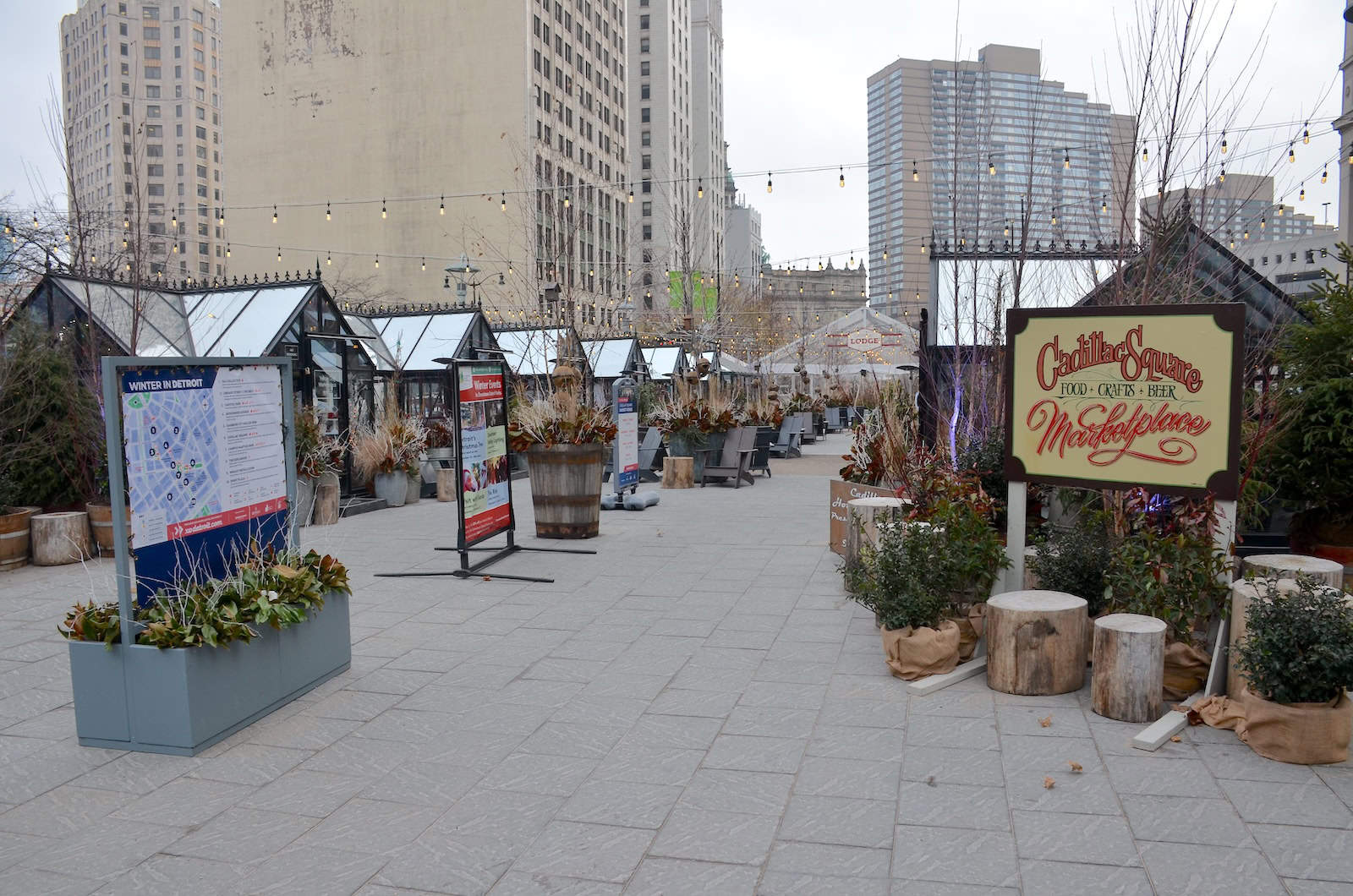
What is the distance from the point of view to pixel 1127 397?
17.6ft

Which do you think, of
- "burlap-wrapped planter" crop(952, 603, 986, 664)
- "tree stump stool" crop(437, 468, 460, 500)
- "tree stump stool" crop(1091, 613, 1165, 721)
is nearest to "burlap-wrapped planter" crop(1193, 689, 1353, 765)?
"tree stump stool" crop(1091, 613, 1165, 721)

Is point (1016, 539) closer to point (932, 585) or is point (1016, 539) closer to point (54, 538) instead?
point (932, 585)

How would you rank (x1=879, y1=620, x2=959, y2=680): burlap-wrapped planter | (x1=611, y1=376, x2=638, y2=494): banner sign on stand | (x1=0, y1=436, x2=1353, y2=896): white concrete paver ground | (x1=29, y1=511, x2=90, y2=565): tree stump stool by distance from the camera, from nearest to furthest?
(x1=0, y1=436, x2=1353, y2=896): white concrete paver ground → (x1=879, y1=620, x2=959, y2=680): burlap-wrapped planter → (x1=29, y1=511, x2=90, y2=565): tree stump stool → (x1=611, y1=376, x2=638, y2=494): banner sign on stand

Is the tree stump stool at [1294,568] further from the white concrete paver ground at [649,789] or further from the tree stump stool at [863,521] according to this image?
the tree stump stool at [863,521]

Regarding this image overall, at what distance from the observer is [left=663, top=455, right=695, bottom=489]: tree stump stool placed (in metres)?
15.8

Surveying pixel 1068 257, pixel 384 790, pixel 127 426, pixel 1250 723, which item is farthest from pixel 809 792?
pixel 1068 257

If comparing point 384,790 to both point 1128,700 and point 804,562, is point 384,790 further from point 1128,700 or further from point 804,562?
point 804,562

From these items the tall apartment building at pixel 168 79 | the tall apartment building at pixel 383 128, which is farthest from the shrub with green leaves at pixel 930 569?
the tall apartment building at pixel 168 79

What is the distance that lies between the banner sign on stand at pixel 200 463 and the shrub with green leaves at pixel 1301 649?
483 cm

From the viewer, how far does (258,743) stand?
4.49m

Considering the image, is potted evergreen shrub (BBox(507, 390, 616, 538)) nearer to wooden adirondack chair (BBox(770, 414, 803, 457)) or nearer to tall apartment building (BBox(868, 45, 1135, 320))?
tall apartment building (BBox(868, 45, 1135, 320))

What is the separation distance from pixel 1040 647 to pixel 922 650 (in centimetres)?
62

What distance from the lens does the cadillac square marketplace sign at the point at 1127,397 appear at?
5.05 metres

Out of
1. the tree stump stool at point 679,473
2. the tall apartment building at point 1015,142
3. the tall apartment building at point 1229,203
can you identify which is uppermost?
the tall apartment building at point 1015,142
